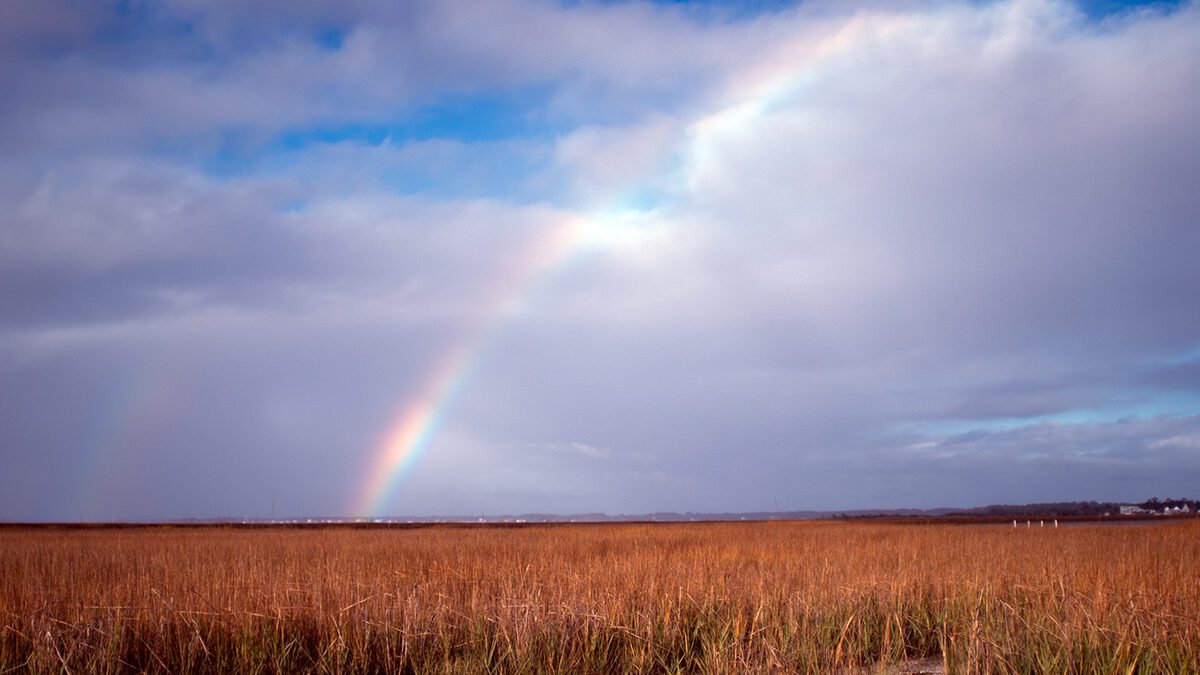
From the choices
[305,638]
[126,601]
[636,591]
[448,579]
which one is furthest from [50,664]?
[448,579]

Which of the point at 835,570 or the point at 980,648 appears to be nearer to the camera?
the point at 980,648

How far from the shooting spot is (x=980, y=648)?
6117 mm

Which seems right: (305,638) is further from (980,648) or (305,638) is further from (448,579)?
(980,648)

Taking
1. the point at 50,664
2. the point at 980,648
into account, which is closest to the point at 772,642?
the point at 980,648

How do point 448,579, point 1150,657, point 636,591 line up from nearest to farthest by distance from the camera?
point 1150,657 → point 636,591 → point 448,579

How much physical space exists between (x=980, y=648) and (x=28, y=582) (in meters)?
12.3

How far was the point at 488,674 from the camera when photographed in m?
6.44

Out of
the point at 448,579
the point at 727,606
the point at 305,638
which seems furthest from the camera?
the point at 448,579

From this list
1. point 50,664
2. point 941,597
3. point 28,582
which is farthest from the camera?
point 28,582

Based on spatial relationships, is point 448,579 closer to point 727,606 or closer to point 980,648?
point 727,606

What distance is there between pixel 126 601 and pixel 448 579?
4436mm

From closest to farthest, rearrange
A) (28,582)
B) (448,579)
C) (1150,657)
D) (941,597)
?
1. (1150,657)
2. (941,597)
3. (28,582)
4. (448,579)

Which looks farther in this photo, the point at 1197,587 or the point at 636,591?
the point at 1197,587

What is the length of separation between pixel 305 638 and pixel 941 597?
24.6 feet
